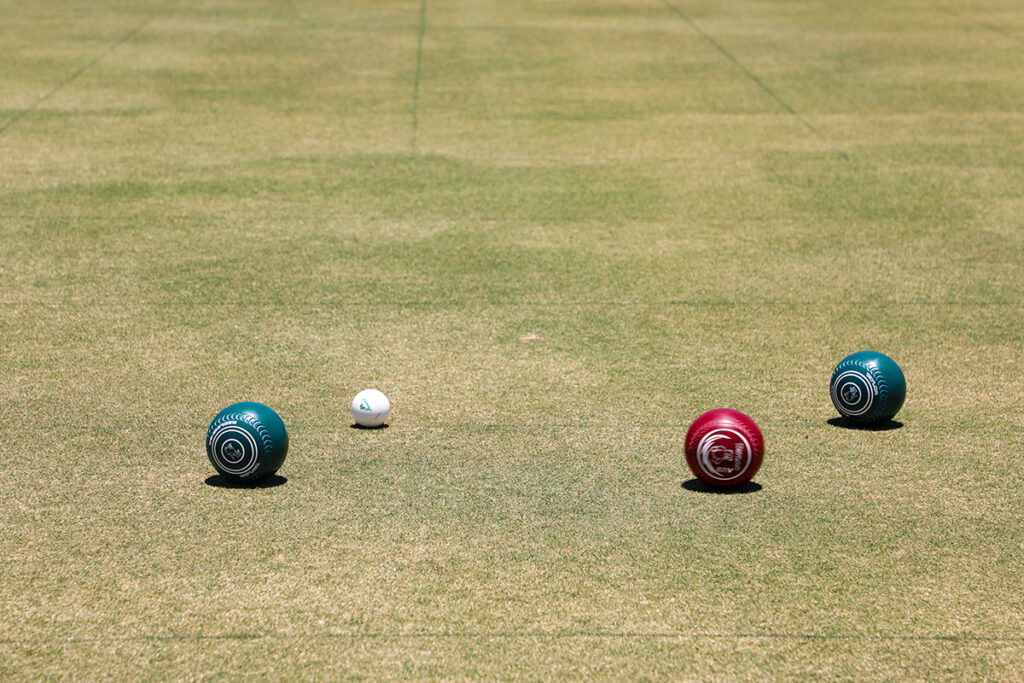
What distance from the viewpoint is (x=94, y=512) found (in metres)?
7.20

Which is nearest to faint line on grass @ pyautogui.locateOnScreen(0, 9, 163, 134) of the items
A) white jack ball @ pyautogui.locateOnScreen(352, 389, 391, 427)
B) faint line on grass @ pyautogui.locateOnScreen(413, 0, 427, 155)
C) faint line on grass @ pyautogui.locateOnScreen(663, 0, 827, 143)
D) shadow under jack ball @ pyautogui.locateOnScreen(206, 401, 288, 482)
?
faint line on grass @ pyautogui.locateOnScreen(413, 0, 427, 155)

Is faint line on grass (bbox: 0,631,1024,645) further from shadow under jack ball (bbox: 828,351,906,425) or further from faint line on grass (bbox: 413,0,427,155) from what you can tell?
faint line on grass (bbox: 413,0,427,155)

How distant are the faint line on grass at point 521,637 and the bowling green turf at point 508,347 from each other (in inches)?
0.9

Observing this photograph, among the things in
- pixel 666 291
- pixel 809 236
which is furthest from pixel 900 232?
pixel 666 291

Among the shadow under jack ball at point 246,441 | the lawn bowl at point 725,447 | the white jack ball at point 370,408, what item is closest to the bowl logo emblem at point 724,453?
the lawn bowl at point 725,447

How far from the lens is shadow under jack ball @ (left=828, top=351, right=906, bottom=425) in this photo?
8.39m

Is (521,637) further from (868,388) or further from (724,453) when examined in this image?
(868,388)

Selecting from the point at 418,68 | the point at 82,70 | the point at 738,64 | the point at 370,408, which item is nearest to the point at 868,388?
the point at 370,408

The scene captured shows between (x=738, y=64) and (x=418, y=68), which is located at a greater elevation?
(x=738, y=64)

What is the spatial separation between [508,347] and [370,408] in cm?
220

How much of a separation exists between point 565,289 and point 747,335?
2072 mm

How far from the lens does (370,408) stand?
8.50m

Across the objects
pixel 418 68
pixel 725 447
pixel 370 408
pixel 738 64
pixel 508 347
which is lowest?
pixel 508 347

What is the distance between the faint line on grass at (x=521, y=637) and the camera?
583 cm
